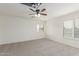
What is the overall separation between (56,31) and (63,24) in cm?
19

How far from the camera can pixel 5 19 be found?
1.79 metres

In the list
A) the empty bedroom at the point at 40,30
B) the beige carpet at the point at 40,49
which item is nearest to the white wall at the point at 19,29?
the empty bedroom at the point at 40,30

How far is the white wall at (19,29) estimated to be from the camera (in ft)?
6.02

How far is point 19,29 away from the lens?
187cm

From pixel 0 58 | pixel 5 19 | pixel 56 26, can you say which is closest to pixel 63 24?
pixel 56 26

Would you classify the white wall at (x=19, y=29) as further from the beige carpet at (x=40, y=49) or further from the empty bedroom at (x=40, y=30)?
the beige carpet at (x=40, y=49)

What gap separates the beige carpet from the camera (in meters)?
1.73

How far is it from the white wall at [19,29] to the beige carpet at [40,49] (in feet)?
0.36

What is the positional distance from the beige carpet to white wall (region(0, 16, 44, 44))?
0.36 ft

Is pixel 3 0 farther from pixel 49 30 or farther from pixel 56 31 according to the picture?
pixel 56 31

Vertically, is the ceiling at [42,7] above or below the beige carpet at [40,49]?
above

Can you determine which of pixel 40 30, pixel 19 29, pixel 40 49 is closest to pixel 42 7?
pixel 40 30

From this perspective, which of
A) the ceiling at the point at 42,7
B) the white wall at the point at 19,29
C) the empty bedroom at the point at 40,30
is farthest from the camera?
the white wall at the point at 19,29

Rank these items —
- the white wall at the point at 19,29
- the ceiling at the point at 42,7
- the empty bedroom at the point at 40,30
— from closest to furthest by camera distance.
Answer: the ceiling at the point at 42,7, the empty bedroom at the point at 40,30, the white wall at the point at 19,29
